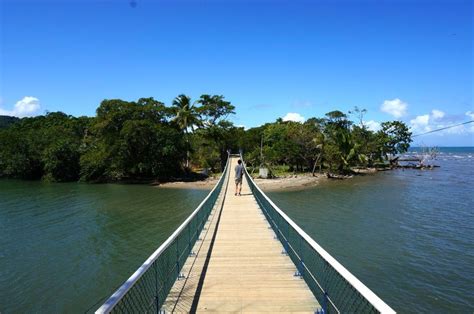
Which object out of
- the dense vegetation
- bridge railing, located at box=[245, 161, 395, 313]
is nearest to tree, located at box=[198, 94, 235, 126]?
the dense vegetation

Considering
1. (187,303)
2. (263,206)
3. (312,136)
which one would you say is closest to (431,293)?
(263,206)

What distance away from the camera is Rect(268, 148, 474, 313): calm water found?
943cm

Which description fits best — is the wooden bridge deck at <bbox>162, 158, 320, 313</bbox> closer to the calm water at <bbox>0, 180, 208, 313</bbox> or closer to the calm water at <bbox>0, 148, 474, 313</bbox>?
the calm water at <bbox>0, 148, 474, 313</bbox>

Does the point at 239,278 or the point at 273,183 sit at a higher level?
the point at 239,278

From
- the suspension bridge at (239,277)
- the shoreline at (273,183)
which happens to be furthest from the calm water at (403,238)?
the shoreline at (273,183)

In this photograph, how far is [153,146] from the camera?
3553 centimetres

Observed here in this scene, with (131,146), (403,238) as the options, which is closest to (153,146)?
(131,146)

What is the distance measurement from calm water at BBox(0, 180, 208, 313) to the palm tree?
13.9m

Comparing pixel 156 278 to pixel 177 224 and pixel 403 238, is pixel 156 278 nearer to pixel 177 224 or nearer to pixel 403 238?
pixel 403 238

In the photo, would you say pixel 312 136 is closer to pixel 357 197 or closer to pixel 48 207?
pixel 357 197

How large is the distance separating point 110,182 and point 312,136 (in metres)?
23.1

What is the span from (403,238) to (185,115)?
3049 cm

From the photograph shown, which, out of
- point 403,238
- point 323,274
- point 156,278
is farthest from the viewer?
point 403,238

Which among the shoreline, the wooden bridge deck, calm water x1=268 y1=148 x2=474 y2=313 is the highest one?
the wooden bridge deck
